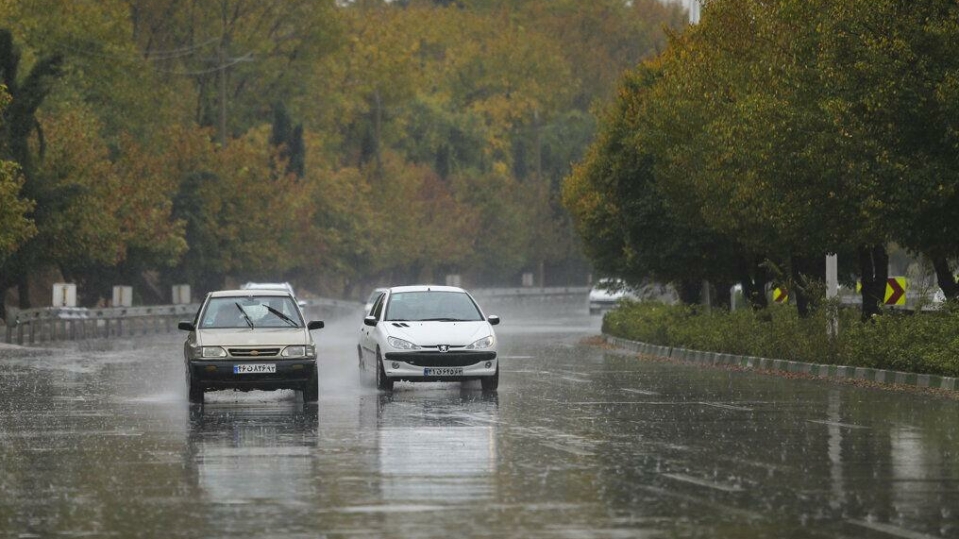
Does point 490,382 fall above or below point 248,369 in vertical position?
below

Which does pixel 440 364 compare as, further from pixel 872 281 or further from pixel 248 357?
pixel 872 281

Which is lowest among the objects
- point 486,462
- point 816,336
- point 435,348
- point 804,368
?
point 804,368

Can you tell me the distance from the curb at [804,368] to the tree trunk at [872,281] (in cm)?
200

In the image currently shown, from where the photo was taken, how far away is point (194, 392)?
23562mm

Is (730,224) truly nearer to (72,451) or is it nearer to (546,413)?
(546,413)

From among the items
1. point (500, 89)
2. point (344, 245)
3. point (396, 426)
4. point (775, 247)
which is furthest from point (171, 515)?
point (500, 89)

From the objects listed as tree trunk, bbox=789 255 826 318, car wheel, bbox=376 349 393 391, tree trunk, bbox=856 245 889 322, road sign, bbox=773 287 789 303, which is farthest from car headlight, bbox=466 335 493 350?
road sign, bbox=773 287 789 303

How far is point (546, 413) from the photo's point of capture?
71.9 ft

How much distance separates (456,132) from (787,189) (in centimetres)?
10003

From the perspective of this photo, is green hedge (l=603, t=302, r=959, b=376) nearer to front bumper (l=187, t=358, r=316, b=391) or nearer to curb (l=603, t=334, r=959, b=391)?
curb (l=603, t=334, r=959, b=391)

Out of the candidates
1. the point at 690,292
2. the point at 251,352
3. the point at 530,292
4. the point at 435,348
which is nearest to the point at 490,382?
the point at 435,348

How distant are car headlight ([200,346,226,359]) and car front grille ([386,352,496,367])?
3.59m

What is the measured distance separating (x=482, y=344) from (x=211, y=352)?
4.57 metres

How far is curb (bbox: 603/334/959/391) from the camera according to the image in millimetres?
27458
